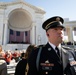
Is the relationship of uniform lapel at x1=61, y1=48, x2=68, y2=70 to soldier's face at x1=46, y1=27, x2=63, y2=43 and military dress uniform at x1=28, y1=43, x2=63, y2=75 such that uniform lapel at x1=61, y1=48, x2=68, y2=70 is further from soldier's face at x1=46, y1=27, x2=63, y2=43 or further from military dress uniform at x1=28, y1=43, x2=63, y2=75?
soldier's face at x1=46, y1=27, x2=63, y2=43

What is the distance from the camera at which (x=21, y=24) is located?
30.5 m

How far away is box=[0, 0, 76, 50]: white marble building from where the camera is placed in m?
26.1

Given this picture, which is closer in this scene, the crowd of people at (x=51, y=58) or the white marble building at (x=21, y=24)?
the crowd of people at (x=51, y=58)

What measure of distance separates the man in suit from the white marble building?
23.9 meters

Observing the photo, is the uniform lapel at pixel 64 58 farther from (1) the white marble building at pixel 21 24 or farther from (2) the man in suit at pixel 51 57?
(1) the white marble building at pixel 21 24

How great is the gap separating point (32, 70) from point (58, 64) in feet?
1.03

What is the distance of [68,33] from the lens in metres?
32.7

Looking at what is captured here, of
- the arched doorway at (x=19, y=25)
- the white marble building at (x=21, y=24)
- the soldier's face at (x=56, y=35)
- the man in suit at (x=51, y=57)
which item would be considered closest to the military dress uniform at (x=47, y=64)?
the man in suit at (x=51, y=57)

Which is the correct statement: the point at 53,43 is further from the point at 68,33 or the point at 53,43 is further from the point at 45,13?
the point at 68,33

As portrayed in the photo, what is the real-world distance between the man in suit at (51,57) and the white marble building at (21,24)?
23.9 meters

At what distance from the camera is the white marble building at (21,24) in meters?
26.1

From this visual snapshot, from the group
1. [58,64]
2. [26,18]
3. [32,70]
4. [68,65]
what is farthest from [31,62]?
[26,18]

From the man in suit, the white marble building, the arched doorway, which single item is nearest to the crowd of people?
the man in suit

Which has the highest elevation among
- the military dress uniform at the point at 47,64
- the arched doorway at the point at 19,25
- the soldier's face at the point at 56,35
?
the arched doorway at the point at 19,25
